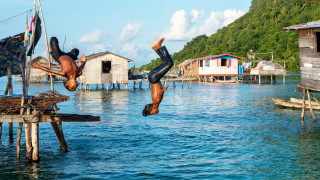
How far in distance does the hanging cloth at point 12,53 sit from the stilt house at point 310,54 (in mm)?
14908

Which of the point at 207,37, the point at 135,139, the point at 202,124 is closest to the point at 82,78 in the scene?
the point at 202,124

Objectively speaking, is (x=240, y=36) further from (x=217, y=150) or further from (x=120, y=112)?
(x=217, y=150)

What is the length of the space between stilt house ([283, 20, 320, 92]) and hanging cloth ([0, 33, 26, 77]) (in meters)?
14.9

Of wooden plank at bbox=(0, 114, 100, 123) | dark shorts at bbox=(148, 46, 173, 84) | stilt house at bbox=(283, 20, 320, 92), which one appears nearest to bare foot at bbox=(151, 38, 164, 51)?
dark shorts at bbox=(148, 46, 173, 84)

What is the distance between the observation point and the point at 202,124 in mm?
23000

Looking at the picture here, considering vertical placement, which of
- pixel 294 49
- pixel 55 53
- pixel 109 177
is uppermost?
pixel 294 49

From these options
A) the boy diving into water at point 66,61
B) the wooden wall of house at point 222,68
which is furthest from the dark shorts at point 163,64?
the wooden wall of house at point 222,68

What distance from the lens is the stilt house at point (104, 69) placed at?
167 ft

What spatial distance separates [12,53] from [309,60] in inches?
631

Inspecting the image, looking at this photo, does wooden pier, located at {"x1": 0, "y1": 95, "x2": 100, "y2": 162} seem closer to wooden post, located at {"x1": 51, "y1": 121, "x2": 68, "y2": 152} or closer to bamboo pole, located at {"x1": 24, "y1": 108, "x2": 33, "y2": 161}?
bamboo pole, located at {"x1": 24, "y1": 108, "x2": 33, "y2": 161}

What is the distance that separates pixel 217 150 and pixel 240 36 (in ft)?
342

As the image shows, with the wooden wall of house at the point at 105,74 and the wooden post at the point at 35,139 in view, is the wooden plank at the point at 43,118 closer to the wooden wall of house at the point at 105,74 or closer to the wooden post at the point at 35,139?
the wooden post at the point at 35,139

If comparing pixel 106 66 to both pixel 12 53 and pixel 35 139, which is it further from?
pixel 35 139

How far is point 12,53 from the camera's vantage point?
44.1 feet
